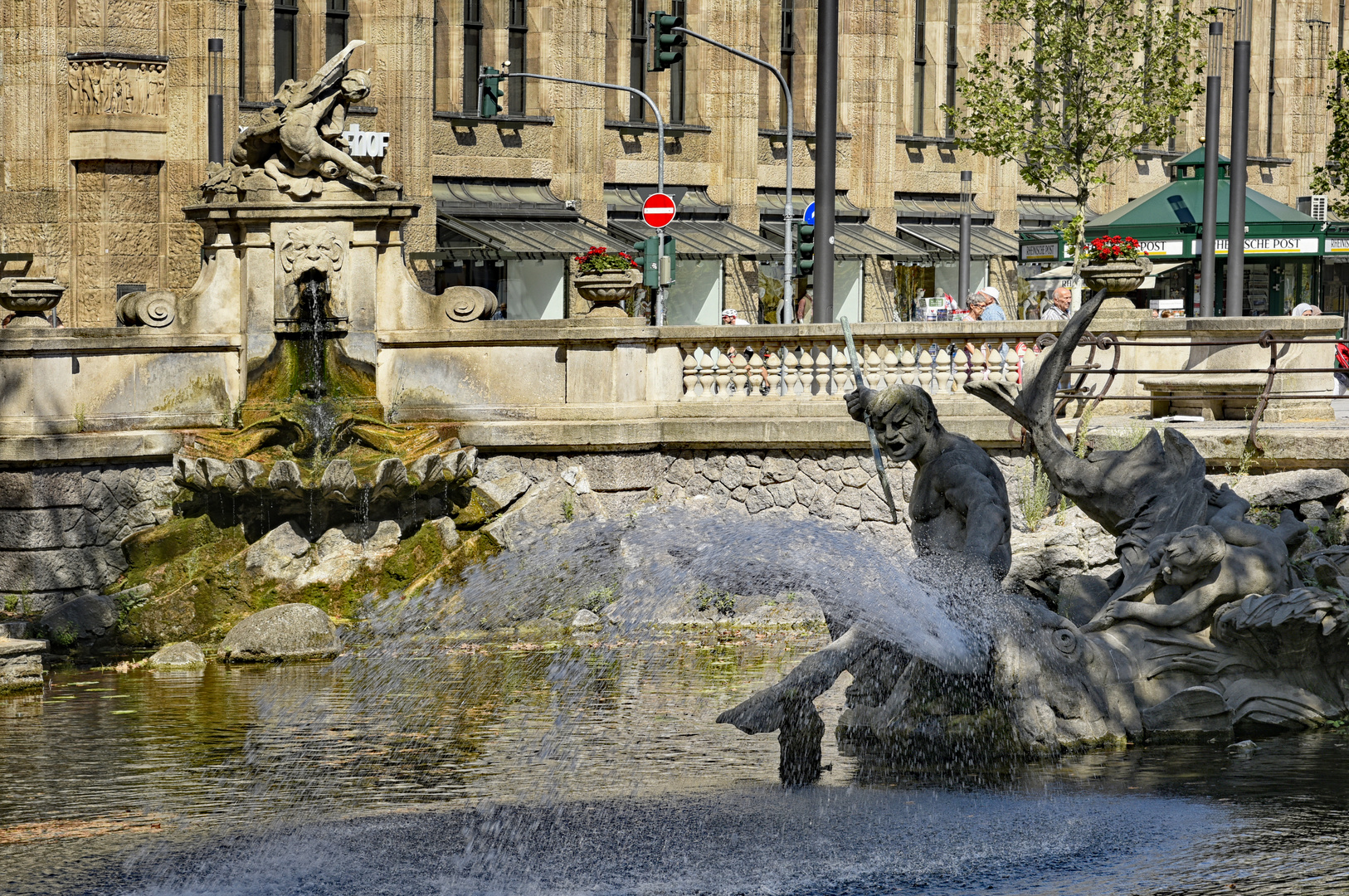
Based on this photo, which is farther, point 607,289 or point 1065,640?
point 607,289

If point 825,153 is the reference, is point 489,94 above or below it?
above

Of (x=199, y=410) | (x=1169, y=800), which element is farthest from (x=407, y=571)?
(x=1169, y=800)

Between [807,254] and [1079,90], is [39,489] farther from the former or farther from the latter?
[1079,90]

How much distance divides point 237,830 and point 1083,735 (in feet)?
13.8

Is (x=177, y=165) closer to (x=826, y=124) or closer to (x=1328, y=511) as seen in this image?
(x=826, y=124)

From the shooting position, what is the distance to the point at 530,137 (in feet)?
125

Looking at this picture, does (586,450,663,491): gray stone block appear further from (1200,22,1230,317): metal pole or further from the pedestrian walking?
(1200,22,1230,317): metal pole

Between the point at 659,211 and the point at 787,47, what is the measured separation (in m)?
20.5

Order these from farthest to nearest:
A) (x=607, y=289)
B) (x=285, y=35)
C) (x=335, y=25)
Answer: (x=335, y=25), (x=285, y=35), (x=607, y=289)

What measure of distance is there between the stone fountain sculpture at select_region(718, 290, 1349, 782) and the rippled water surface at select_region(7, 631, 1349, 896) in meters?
0.24

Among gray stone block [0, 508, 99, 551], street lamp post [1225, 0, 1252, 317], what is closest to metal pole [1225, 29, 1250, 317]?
street lamp post [1225, 0, 1252, 317]

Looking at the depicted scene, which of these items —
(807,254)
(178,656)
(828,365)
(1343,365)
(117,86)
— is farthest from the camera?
(117,86)

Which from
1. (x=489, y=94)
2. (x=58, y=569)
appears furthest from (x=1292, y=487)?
(x=489, y=94)

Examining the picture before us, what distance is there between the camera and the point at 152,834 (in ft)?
29.6
